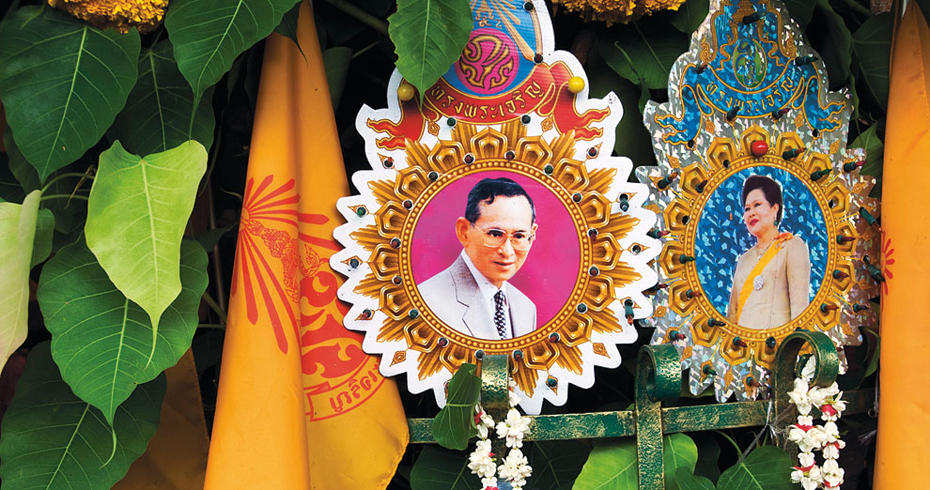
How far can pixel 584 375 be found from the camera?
0.89m

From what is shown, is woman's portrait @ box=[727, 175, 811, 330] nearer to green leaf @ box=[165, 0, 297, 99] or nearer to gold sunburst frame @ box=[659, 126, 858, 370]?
gold sunburst frame @ box=[659, 126, 858, 370]

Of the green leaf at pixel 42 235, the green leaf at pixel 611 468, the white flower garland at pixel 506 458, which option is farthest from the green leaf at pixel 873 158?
the green leaf at pixel 42 235

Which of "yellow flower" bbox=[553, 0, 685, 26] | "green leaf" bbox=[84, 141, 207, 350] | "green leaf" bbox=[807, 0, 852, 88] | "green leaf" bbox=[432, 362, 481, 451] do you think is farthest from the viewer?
"green leaf" bbox=[807, 0, 852, 88]

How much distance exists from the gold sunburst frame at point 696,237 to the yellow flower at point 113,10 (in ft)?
2.08

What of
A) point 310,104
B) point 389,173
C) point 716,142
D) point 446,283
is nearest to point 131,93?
point 310,104

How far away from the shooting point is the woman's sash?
0.97 m

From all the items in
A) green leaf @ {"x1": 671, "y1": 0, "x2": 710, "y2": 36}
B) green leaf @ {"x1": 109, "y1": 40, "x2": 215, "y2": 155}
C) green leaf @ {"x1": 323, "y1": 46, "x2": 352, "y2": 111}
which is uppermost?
green leaf @ {"x1": 671, "y1": 0, "x2": 710, "y2": 36}

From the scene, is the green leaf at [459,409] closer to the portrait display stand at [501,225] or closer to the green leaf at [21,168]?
the portrait display stand at [501,225]

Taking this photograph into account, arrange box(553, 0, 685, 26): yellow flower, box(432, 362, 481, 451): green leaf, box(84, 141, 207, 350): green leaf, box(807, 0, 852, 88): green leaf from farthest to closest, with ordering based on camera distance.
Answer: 1. box(807, 0, 852, 88): green leaf
2. box(553, 0, 685, 26): yellow flower
3. box(432, 362, 481, 451): green leaf
4. box(84, 141, 207, 350): green leaf

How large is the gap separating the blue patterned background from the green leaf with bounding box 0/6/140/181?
0.70 m

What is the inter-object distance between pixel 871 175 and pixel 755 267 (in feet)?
0.85

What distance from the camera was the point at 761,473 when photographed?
89 centimetres

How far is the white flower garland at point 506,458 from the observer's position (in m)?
0.82

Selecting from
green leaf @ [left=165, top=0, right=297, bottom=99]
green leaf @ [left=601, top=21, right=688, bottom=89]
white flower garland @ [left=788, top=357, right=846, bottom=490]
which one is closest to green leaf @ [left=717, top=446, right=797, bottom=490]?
white flower garland @ [left=788, top=357, right=846, bottom=490]
